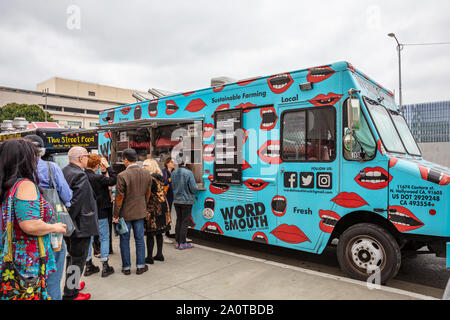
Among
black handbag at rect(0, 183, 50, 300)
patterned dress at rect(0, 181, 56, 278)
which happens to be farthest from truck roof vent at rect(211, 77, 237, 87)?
black handbag at rect(0, 183, 50, 300)

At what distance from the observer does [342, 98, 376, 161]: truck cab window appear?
4.46m

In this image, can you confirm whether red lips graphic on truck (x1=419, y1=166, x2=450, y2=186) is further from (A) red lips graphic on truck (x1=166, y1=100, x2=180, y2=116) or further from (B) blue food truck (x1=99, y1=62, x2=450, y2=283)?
(A) red lips graphic on truck (x1=166, y1=100, x2=180, y2=116)

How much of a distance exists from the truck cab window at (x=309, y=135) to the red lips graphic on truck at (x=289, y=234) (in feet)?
3.59

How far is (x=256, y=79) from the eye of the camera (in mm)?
5750

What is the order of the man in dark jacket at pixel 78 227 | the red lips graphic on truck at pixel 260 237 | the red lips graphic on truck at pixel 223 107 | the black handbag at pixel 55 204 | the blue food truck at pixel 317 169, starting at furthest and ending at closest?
1. the red lips graphic on truck at pixel 223 107
2. the red lips graphic on truck at pixel 260 237
3. the blue food truck at pixel 317 169
4. the man in dark jacket at pixel 78 227
5. the black handbag at pixel 55 204

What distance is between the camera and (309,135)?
507cm

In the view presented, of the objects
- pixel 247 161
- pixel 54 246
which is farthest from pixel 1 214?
pixel 247 161

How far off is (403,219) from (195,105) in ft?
13.9

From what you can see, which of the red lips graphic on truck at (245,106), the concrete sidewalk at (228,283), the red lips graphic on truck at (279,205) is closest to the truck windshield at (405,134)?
the red lips graphic on truck at (279,205)

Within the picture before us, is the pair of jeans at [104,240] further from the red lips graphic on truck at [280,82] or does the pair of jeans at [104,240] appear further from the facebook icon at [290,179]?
the red lips graphic on truck at [280,82]

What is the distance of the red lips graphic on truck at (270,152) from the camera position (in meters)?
5.40

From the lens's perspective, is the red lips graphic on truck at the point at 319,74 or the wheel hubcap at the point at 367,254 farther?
the red lips graphic on truck at the point at 319,74

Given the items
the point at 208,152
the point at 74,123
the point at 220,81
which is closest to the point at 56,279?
the point at 208,152

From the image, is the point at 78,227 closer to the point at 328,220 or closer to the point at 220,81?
the point at 328,220
